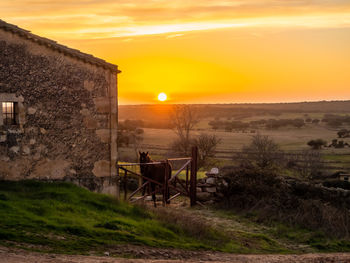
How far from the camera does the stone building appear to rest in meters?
15.5

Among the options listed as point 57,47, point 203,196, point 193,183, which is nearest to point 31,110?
point 57,47

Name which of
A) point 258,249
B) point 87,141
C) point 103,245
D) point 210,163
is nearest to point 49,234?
point 103,245

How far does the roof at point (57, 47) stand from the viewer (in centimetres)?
1547

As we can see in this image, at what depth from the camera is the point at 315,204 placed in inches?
663

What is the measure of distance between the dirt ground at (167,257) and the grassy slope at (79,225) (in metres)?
0.47

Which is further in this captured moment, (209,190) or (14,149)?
(209,190)

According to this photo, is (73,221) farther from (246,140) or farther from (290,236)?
(246,140)

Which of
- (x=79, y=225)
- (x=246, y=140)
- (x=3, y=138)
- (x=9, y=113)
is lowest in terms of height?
(x=246, y=140)

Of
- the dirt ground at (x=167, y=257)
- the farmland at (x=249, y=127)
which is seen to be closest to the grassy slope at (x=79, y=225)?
the dirt ground at (x=167, y=257)

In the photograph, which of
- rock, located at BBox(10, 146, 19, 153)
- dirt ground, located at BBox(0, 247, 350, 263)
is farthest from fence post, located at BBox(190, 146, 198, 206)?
dirt ground, located at BBox(0, 247, 350, 263)

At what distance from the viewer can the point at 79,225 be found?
11.3m

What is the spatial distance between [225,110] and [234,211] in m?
137

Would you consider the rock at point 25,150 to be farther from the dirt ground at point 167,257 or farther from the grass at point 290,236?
the grass at point 290,236

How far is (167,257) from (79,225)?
2199mm
